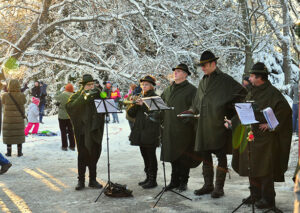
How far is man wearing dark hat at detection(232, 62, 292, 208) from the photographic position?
17.0ft

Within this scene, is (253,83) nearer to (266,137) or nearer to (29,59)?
(266,137)

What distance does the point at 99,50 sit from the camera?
17.7 meters

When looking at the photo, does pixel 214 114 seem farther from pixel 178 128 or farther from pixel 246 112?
pixel 246 112

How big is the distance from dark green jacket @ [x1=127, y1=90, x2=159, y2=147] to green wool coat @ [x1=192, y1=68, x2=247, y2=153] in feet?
3.40

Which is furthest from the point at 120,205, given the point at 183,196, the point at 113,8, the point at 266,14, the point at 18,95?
the point at 266,14

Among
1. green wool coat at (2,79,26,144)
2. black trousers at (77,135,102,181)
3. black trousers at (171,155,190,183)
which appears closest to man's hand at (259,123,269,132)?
black trousers at (171,155,190,183)

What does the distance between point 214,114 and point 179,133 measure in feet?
2.94

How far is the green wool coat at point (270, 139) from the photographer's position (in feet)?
17.0

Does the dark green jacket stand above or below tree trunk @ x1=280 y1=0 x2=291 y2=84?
below

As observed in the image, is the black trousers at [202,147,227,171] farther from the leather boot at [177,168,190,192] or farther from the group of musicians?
the leather boot at [177,168,190,192]

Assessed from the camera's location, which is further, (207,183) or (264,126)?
(207,183)

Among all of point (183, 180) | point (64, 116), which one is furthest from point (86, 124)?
point (64, 116)

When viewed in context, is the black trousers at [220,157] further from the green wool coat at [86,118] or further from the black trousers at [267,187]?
the green wool coat at [86,118]

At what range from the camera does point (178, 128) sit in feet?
21.5
